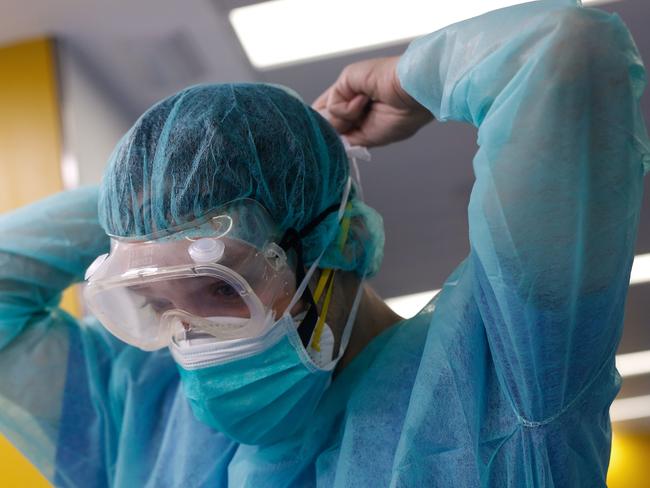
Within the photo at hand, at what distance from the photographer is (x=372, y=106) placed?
1376mm

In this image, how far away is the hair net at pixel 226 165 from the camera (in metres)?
1.04

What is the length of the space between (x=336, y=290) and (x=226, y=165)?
29 cm

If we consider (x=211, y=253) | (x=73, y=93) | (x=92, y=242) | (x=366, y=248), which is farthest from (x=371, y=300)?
(x=73, y=93)

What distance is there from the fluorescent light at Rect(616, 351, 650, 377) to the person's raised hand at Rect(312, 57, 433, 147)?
149 centimetres

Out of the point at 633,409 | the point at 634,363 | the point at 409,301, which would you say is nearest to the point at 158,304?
the point at 409,301

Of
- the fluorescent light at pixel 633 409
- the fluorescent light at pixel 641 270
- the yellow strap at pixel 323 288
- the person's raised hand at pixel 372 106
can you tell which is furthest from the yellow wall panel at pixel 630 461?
the yellow strap at pixel 323 288

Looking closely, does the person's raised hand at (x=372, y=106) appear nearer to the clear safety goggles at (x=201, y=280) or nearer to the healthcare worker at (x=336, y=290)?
the healthcare worker at (x=336, y=290)

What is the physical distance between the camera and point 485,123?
85cm

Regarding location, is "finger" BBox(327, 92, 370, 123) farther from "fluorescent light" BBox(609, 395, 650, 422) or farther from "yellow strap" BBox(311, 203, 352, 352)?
"fluorescent light" BBox(609, 395, 650, 422)

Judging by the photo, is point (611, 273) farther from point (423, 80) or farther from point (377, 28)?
point (377, 28)

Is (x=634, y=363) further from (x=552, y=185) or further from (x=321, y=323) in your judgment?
(x=552, y=185)

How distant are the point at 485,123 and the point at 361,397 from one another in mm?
452

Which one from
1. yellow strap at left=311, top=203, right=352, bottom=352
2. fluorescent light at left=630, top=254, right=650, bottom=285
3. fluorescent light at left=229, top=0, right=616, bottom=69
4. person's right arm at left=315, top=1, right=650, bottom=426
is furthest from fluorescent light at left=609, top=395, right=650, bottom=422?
person's right arm at left=315, top=1, right=650, bottom=426

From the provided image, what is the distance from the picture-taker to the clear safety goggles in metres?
1.01
